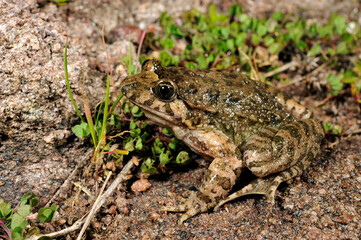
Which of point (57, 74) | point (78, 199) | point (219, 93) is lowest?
point (78, 199)

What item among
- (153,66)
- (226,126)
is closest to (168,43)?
(153,66)

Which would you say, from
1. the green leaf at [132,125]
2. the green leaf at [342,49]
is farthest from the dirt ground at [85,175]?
the green leaf at [342,49]

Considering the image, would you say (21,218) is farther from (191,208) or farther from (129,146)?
(191,208)

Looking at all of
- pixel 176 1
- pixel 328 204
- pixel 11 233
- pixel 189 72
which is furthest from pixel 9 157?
pixel 176 1

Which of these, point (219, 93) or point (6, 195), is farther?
point (219, 93)

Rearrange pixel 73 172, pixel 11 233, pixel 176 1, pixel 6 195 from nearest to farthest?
pixel 11 233
pixel 6 195
pixel 73 172
pixel 176 1

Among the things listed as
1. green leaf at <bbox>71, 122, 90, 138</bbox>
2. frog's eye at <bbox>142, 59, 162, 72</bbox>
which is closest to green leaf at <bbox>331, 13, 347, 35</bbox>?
frog's eye at <bbox>142, 59, 162, 72</bbox>

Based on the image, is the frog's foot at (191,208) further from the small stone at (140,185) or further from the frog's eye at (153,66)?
the frog's eye at (153,66)

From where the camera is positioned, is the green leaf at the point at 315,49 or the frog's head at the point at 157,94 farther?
the green leaf at the point at 315,49

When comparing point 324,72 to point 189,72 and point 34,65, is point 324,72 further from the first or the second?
point 34,65
